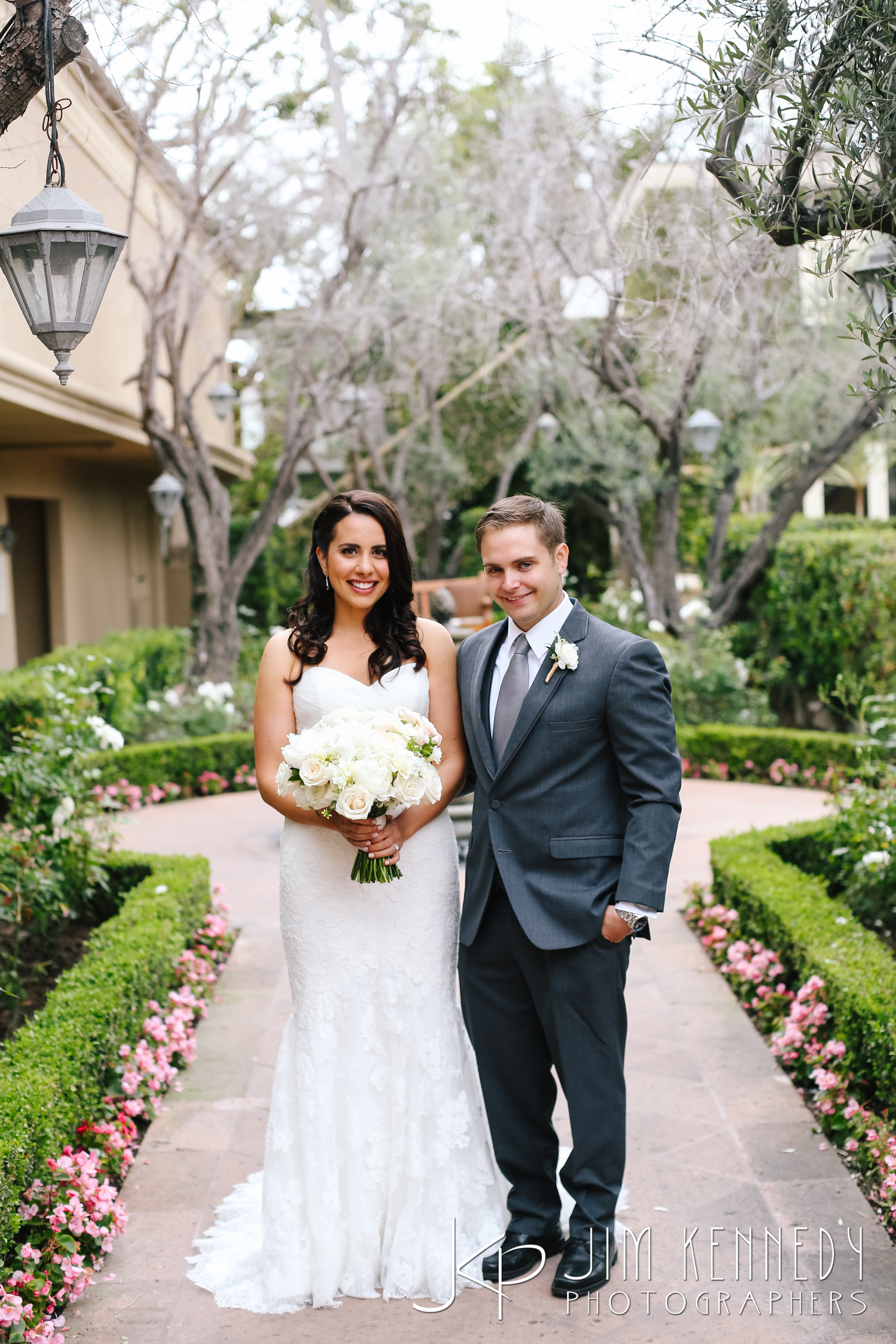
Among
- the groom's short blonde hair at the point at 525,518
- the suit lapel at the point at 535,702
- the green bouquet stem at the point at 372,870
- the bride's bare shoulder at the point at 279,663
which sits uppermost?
the groom's short blonde hair at the point at 525,518

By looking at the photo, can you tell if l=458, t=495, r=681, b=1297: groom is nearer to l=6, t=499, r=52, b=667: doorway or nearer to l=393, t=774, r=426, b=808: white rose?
l=393, t=774, r=426, b=808: white rose

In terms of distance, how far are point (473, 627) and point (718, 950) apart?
15.9 feet

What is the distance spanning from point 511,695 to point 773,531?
35.1ft

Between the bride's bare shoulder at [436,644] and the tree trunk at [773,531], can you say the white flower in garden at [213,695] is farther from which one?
the bride's bare shoulder at [436,644]

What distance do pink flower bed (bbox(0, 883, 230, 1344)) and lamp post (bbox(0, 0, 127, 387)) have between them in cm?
215

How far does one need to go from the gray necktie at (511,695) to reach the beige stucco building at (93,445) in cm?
349

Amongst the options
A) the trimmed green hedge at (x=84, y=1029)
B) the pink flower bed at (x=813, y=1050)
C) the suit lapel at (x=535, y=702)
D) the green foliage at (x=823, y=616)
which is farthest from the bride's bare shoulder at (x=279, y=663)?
the green foliage at (x=823, y=616)

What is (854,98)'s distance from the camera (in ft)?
8.85

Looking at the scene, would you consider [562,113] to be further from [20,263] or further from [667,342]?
[20,263]

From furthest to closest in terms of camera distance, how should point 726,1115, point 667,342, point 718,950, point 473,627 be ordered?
point 473,627, point 667,342, point 718,950, point 726,1115

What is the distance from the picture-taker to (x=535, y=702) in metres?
2.93

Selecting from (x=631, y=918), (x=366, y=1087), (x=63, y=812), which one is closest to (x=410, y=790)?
(x=631, y=918)

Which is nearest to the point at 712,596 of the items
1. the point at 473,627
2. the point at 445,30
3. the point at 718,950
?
the point at 473,627

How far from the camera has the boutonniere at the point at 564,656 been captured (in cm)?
291
